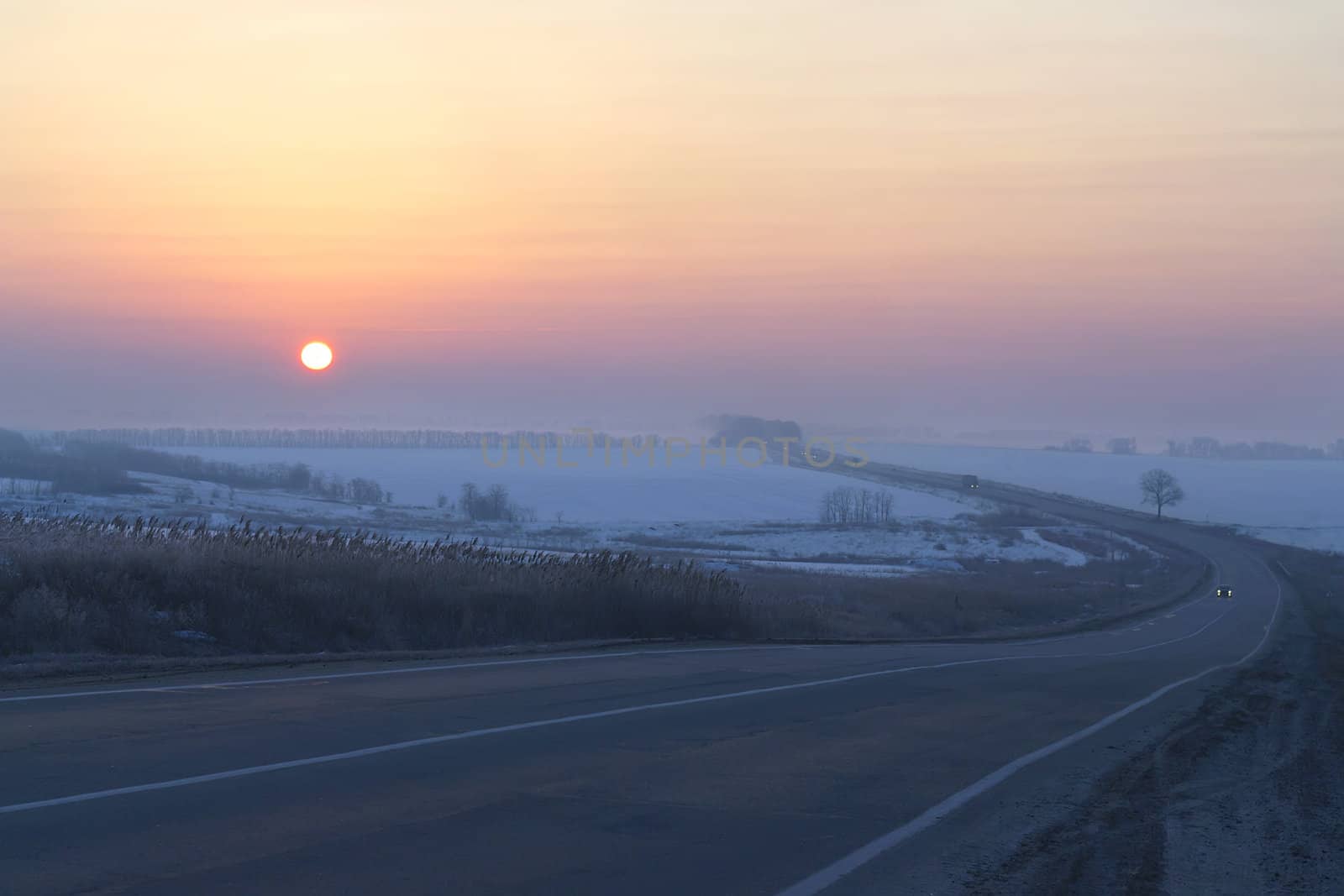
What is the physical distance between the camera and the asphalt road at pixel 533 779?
21.1 feet

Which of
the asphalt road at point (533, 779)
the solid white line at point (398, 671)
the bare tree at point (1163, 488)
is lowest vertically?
the solid white line at point (398, 671)

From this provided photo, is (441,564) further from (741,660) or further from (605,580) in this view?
(741,660)

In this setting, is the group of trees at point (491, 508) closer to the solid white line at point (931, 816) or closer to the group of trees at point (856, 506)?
the group of trees at point (856, 506)

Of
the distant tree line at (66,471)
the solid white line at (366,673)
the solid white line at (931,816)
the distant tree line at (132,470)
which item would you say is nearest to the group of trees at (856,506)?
the distant tree line at (132,470)

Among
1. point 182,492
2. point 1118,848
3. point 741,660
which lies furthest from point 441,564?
point 182,492

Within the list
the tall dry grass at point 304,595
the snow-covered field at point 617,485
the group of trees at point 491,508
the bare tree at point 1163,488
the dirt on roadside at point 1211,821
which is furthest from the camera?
the bare tree at point 1163,488

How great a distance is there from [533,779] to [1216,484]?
165398 mm

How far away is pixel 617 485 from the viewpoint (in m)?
125

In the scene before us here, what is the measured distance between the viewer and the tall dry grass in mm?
16094

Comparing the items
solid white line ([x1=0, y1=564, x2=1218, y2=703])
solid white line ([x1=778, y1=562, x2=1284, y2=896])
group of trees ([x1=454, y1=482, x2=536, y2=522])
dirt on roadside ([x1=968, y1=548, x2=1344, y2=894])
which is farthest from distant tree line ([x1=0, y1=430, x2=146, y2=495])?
dirt on roadside ([x1=968, y1=548, x2=1344, y2=894])

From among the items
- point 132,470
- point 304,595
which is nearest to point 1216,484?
point 132,470

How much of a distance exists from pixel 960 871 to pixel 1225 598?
55013 mm

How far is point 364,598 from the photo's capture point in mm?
19656

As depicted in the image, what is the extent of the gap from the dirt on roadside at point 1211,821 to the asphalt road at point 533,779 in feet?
1.15
